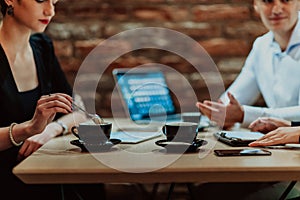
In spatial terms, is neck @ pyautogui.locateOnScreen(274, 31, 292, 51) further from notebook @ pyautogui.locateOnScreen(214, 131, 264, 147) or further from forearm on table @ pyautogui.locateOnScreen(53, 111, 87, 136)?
forearm on table @ pyautogui.locateOnScreen(53, 111, 87, 136)

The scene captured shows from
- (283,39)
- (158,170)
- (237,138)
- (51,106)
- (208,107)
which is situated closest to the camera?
(158,170)

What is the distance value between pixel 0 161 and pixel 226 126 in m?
0.97

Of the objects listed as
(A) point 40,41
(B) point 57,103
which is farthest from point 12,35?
(B) point 57,103

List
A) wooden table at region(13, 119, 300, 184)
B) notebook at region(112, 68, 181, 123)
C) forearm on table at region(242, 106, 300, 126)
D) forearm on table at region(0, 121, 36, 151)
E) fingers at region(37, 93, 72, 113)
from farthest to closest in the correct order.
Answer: notebook at region(112, 68, 181, 123) → forearm on table at region(242, 106, 300, 126) → forearm on table at region(0, 121, 36, 151) → fingers at region(37, 93, 72, 113) → wooden table at region(13, 119, 300, 184)

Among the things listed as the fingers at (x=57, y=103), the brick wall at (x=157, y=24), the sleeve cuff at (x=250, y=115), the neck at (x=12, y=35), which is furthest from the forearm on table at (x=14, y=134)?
the brick wall at (x=157, y=24)

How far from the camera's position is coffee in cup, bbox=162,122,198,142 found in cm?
151

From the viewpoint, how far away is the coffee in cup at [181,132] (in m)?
1.51

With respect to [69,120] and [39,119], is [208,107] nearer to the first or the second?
[69,120]

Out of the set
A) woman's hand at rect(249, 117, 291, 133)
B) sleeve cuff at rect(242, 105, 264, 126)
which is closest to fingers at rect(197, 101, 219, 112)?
sleeve cuff at rect(242, 105, 264, 126)

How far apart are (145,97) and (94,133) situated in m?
0.84

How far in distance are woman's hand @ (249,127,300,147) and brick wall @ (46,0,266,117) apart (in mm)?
1336

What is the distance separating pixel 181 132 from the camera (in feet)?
4.98

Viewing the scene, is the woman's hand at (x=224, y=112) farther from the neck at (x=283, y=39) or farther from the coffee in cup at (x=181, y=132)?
the coffee in cup at (x=181, y=132)

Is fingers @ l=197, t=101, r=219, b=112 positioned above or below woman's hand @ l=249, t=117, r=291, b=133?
below
